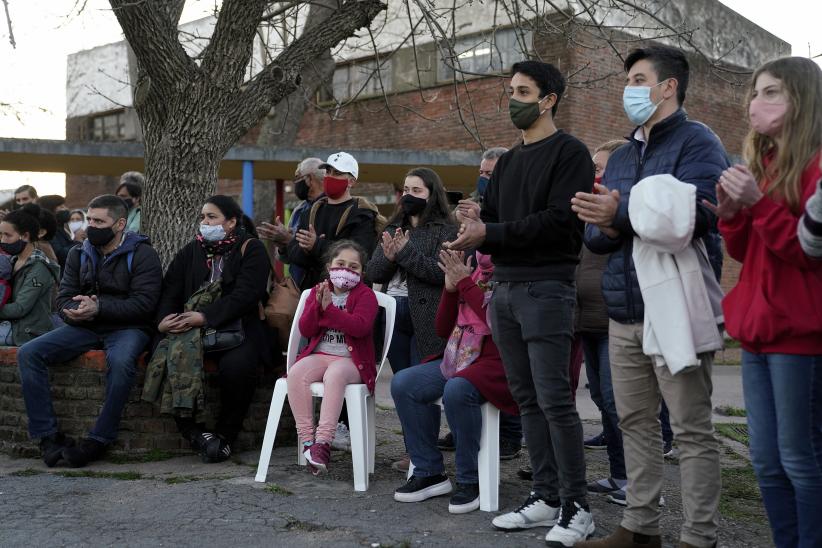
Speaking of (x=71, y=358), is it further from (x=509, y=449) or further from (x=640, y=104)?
(x=640, y=104)

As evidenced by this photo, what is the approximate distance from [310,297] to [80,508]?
6.00 feet

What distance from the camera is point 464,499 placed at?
16.4ft

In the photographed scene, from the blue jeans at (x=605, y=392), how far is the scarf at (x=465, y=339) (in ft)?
2.54

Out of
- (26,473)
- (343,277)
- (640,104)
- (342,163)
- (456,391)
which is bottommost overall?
(26,473)

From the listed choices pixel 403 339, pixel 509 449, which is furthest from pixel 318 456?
pixel 509 449

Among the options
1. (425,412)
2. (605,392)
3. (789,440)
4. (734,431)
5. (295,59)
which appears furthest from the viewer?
(734,431)

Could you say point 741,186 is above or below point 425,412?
above

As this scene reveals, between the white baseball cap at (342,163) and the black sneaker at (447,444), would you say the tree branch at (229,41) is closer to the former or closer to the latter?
the white baseball cap at (342,163)

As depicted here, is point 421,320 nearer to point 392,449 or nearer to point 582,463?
point 392,449

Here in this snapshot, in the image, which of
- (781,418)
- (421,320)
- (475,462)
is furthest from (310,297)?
(781,418)

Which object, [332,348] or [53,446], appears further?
[53,446]

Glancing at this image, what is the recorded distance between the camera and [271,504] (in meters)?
5.15

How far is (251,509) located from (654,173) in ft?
8.93

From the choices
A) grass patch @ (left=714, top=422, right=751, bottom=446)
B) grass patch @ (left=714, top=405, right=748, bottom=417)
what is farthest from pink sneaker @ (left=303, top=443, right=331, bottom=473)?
grass patch @ (left=714, top=405, right=748, bottom=417)
